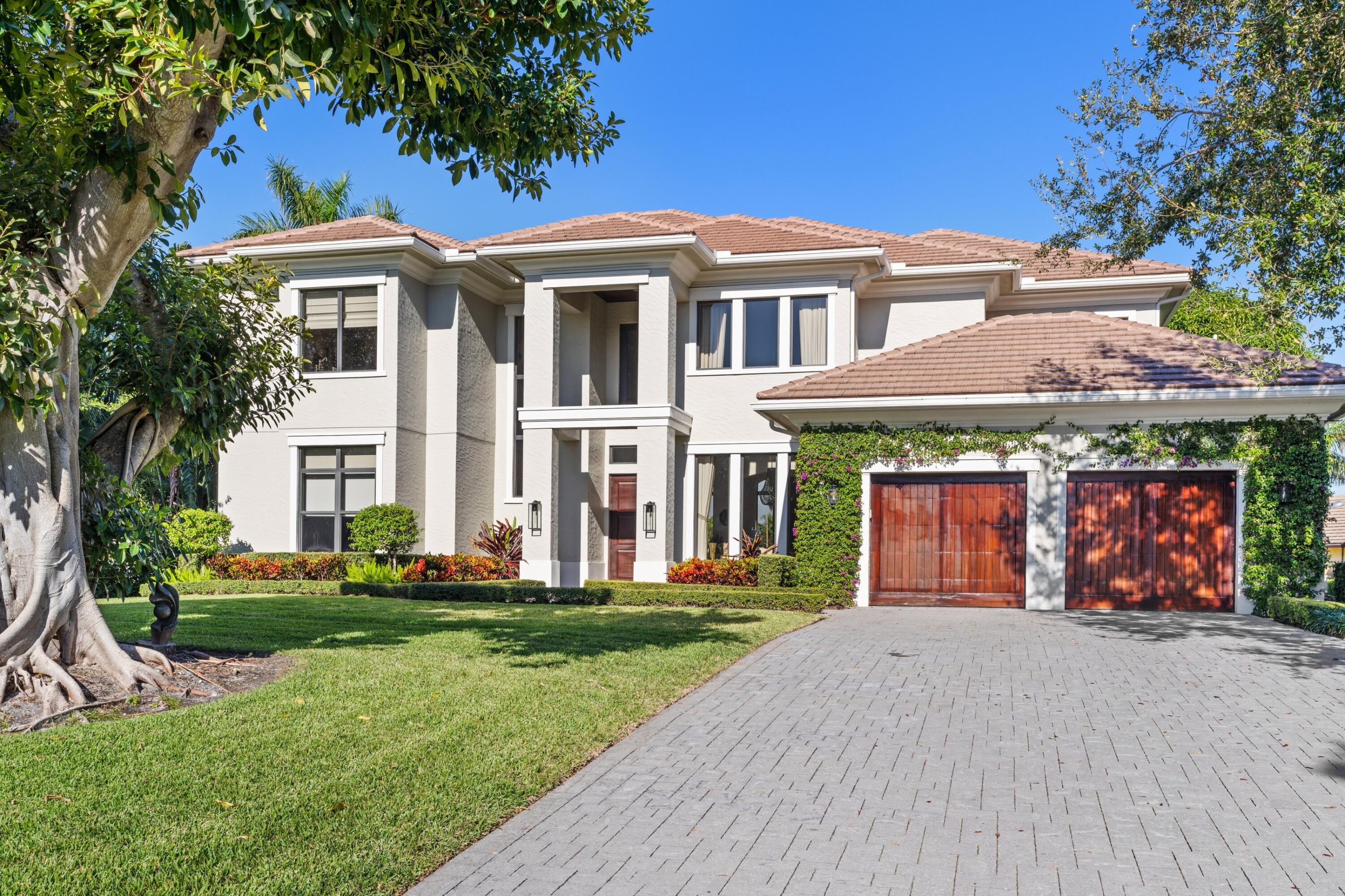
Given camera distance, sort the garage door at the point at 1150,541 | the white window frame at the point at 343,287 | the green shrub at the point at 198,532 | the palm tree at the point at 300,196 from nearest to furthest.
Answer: the garage door at the point at 1150,541 → the green shrub at the point at 198,532 → the white window frame at the point at 343,287 → the palm tree at the point at 300,196

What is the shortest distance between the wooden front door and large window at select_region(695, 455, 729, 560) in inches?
69.3

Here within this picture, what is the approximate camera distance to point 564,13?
7.34 meters

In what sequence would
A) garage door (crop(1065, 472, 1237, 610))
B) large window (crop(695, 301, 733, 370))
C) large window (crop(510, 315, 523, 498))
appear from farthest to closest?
large window (crop(510, 315, 523, 498)) < large window (crop(695, 301, 733, 370)) < garage door (crop(1065, 472, 1237, 610))

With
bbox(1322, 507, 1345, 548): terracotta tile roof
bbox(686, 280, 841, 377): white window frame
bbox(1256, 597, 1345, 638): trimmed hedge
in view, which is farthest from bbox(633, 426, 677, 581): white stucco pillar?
bbox(1322, 507, 1345, 548): terracotta tile roof

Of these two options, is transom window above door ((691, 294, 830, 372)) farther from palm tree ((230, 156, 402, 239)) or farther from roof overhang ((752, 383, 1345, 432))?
Answer: palm tree ((230, 156, 402, 239))

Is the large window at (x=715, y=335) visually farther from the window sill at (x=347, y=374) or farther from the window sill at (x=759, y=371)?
the window sill at (x=347, y=374)

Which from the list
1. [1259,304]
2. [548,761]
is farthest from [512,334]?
[548,761]

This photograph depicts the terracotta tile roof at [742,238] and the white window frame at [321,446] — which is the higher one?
the terracotta tile roof at [742,238]

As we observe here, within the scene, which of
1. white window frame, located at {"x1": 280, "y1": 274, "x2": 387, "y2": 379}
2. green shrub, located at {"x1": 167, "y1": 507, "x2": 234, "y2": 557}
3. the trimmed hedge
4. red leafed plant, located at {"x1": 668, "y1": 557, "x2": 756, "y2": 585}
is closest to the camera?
the trimmed hedge

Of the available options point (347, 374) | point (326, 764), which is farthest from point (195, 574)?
point (326, 764)

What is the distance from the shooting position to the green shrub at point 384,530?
2019 cm

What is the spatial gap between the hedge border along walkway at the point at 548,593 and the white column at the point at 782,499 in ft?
9.33

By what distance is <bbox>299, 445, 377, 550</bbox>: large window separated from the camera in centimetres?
2172

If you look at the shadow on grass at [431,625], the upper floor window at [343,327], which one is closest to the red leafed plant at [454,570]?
the shadow on grass at [431,625]
